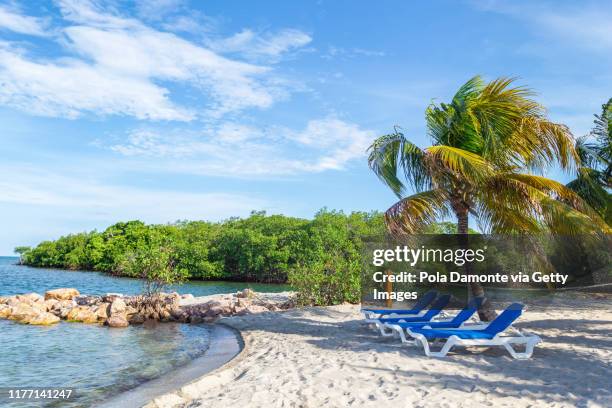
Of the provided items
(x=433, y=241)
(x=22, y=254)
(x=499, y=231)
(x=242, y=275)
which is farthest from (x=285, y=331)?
(x=22, y=254)

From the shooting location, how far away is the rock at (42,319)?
51.0 ft

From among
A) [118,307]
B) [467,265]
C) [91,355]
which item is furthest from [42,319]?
[467,265]

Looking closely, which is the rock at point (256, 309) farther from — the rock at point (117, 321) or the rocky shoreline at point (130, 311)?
the rock at point (117, 321)

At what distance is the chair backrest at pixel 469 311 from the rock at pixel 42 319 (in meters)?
12.1

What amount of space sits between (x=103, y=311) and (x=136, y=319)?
147cm

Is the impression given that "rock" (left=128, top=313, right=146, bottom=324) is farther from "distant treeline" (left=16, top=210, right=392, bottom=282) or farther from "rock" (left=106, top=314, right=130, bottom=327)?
"distant treeline" (left=16, top=210, right=392, bottom=282)

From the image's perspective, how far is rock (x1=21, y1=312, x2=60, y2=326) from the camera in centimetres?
1553

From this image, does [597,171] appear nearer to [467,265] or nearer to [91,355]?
[467,265]

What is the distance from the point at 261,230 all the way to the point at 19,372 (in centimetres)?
3828

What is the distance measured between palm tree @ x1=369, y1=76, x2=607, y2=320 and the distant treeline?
2018 cm

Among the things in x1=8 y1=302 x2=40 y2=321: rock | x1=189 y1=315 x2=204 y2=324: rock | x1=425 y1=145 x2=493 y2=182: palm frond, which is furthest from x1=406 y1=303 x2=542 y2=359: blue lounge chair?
x1=8 y1=302 x2=40 y2=321: rock

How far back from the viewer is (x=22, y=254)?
87250mm

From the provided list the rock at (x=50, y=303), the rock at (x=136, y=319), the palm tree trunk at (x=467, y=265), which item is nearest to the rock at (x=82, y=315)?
the rock at (x=136, y=319)

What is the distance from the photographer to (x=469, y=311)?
988cm
